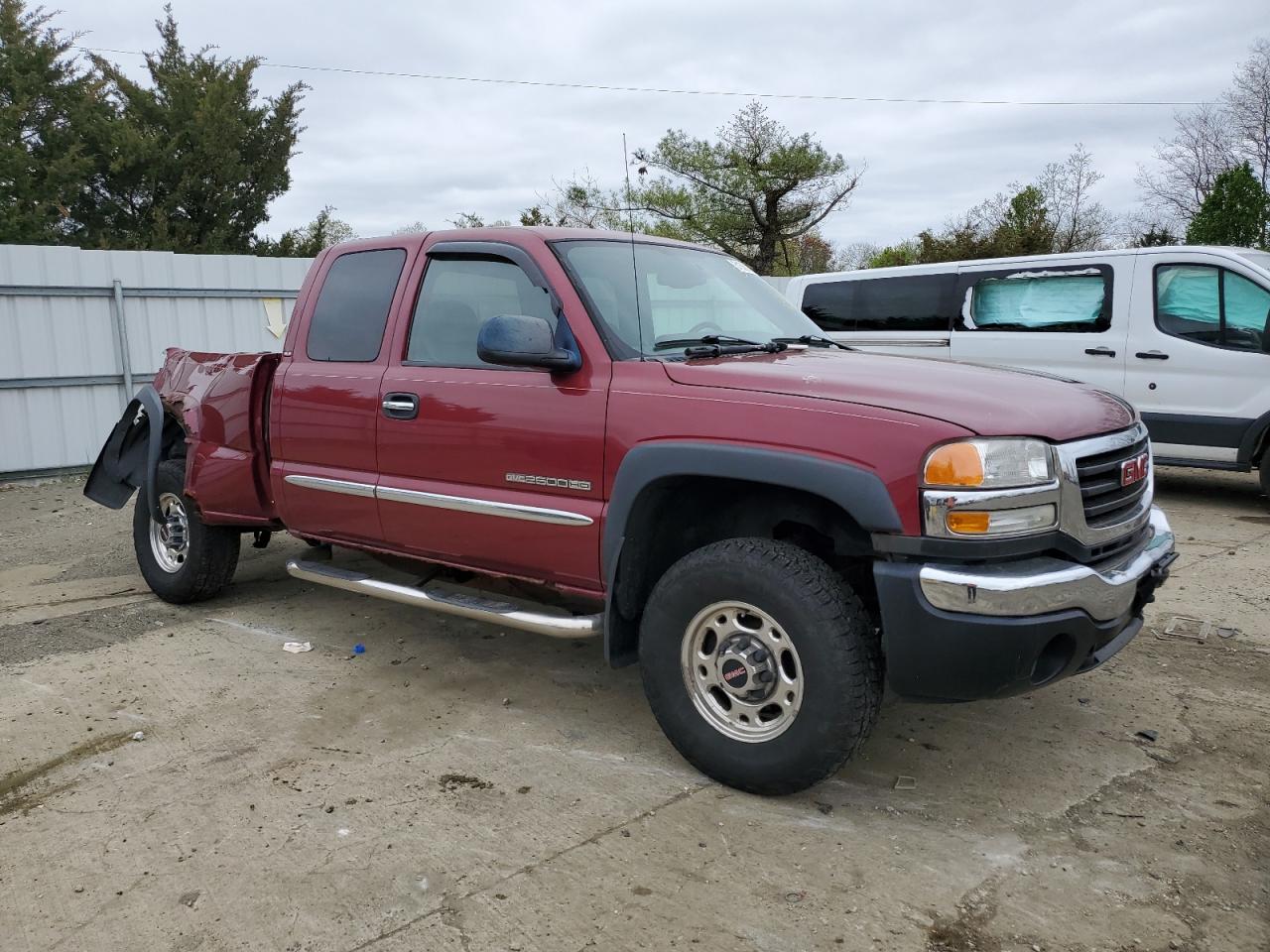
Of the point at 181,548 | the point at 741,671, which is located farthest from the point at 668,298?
the point at 181,548

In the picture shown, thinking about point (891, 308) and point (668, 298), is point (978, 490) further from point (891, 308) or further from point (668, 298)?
point (891, 308)

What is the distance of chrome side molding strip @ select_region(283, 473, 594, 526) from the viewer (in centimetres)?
357

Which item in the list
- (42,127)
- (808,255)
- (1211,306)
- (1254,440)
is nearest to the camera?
(1254,440)

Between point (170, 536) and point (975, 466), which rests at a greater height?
point (975, 466)

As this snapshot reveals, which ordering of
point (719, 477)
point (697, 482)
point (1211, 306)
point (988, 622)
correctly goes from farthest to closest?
point (1211, 306)
point (697, 482)
point (719, 477)
point (988, 622)

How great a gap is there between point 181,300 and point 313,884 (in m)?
9.66

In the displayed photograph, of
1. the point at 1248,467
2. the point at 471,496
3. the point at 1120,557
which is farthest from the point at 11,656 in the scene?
the point at 1248,467

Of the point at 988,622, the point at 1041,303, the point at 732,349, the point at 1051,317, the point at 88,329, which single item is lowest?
the point at 988,622

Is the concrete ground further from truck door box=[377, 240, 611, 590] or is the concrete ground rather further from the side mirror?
the side mirror

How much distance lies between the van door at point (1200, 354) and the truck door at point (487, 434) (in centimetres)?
639

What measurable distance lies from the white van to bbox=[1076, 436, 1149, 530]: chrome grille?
14.1 feet

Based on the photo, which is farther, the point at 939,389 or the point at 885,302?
the point at 885,302

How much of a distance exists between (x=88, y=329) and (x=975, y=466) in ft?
32.9

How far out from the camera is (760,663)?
10.2 feet
